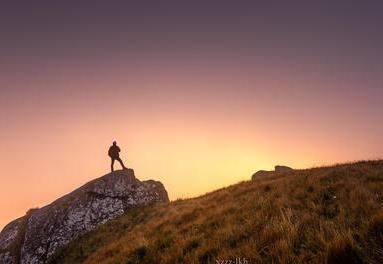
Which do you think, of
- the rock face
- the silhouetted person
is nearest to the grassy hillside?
the rock face

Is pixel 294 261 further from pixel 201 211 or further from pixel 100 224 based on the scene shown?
pixel 100 224

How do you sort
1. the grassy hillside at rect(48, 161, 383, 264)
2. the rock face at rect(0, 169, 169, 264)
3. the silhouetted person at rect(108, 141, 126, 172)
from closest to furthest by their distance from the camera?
1. the grassy hillside at rect(48, 161, 383, 264)
2. the rock face at rect(0, 169, 169, 264)
3. the silhouetted person at rect(108, 141, 126, 172)

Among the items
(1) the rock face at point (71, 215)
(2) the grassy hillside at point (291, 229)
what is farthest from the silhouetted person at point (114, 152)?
(2) the grassy hillside at point (291, 229)

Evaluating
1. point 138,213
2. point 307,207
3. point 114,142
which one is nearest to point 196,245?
point 307,207

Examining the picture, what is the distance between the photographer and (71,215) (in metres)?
21.5

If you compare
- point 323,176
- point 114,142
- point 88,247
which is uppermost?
point 114,142

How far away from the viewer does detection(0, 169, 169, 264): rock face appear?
790 inches

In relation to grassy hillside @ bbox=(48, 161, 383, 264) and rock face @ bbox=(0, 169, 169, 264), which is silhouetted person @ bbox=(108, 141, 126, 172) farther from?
grassy hillside @ bbox=(48, 161, 383, 264)

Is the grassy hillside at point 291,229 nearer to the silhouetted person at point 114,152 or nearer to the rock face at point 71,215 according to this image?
the rock face at point 71,215

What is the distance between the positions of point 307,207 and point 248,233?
2.75m

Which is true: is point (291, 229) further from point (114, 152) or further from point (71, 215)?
point (114, 152)

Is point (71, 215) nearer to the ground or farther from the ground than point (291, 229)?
farther from the ground

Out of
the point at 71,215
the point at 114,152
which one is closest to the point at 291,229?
the point at 71,215

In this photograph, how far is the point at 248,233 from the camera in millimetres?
8570
